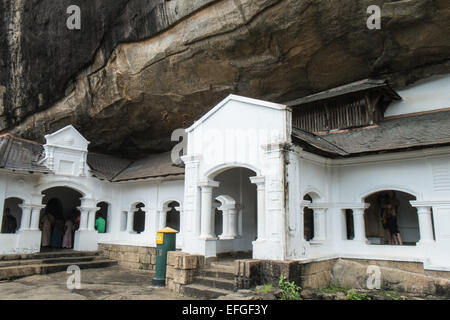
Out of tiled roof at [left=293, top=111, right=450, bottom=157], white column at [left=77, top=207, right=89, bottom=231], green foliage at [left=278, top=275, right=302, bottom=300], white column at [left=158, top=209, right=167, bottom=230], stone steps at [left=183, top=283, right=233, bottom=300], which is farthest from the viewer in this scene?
white column at [left=77, top=207, right=89, bottom=231]

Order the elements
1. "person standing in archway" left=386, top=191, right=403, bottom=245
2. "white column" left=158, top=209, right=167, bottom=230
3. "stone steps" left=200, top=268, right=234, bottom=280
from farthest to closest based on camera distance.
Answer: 1. "white column" left=158, top=209, right=167, bottom=230
2. "person standing in archway" left=386, top=191, right=403, bottom=245
3. "stone steps" left=200, top=268, right=234, bottom=280

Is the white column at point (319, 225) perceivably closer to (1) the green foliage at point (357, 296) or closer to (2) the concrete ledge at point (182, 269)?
(1) the green foliage at point (357, 296)

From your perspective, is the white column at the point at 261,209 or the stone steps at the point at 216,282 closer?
the stone steps at the point at 216,282

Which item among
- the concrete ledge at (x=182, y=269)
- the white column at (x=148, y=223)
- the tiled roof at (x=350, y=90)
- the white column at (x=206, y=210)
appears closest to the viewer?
the concrete ledge at (x=182, y=269)

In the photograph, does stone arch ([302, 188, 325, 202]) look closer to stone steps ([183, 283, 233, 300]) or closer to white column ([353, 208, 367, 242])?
white column ([353, 208, 367, 242])

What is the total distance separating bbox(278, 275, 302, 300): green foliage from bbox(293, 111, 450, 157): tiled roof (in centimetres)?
317

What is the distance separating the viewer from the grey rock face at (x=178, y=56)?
35.1ft

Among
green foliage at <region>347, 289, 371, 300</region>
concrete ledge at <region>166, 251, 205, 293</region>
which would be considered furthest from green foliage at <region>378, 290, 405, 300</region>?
concrete ledge at <region>166, 251, 205, 293</region>

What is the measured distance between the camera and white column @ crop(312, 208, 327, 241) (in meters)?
9.49

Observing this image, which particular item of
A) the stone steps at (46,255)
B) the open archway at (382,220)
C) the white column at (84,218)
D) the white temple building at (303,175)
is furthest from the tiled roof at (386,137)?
the white column at (84,218)

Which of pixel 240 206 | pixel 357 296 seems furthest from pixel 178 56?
pixel 357 296

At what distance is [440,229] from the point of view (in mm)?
8352

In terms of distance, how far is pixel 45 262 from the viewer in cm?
1228

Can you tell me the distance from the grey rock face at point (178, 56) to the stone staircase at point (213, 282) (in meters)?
6.98
